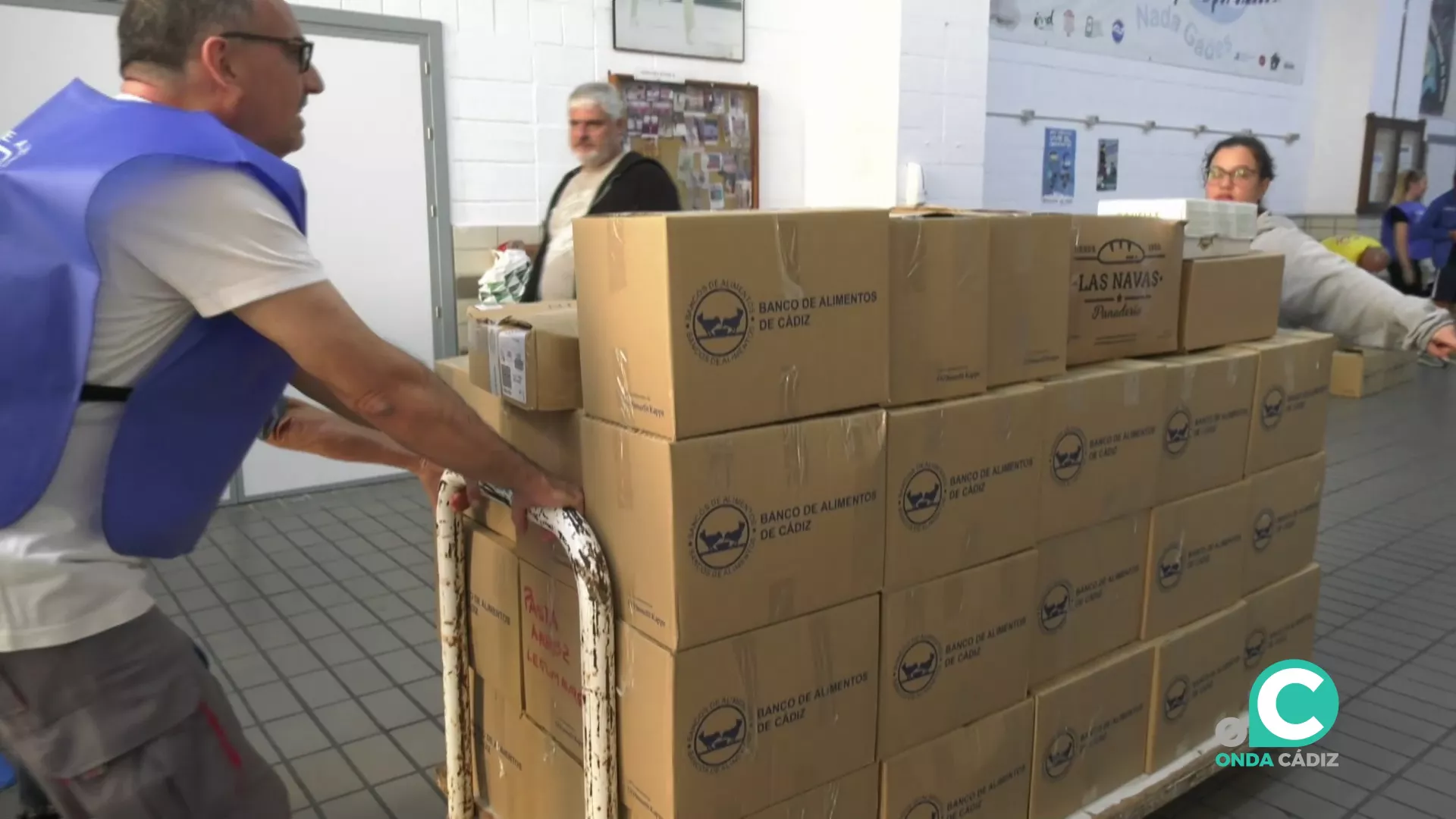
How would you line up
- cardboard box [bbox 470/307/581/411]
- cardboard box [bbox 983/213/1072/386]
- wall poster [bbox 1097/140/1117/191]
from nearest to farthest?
cardboard box [bbox 470/307/581/411] → cardboard box [bbox 983/213/1072/386] → wall poster [bbox 1097/140/1117/191]

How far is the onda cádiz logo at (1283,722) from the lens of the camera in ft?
7.45

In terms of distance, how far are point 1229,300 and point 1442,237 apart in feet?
27.0

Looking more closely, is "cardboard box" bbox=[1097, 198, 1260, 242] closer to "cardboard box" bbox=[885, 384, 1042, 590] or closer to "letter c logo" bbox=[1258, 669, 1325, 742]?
"cardboard box" bbox=[885, 384, 1042, 590]

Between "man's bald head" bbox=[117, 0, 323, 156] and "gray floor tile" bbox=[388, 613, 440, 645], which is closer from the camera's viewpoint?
"man's bald head" bbox=[117, 0, 323, 156]

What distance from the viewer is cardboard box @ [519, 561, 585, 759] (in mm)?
1543

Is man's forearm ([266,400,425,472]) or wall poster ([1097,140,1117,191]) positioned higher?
wall poster ([1097,140,1117,191])

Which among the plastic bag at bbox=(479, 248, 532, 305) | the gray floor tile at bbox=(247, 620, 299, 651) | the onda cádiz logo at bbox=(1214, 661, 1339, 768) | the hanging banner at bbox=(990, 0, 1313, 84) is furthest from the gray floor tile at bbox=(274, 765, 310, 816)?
the hanging banner at bbox=(990, 0, 1313, 84)

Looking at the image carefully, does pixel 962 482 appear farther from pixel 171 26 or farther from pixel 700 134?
pixel 700 134

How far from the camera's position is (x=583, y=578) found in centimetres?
135

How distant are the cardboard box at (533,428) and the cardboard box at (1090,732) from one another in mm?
959

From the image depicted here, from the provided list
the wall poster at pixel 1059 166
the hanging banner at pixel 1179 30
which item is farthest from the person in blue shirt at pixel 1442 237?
the wall poster at pixel 1059 166

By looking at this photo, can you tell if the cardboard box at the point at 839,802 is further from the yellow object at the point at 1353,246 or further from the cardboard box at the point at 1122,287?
the yellow object at the point at 1353,246

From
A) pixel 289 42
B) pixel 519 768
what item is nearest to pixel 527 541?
pixel 519 768

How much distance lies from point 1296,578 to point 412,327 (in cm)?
387
